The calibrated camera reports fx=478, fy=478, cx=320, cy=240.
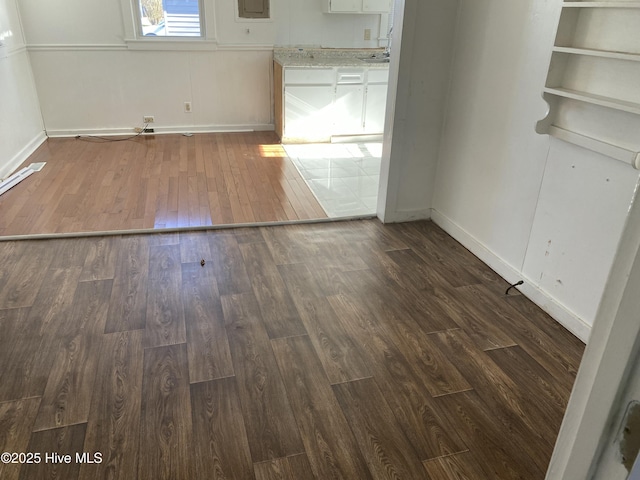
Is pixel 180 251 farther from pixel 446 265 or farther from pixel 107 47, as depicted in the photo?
pixel 107 47

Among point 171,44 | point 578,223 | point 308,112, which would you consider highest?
point 171,44

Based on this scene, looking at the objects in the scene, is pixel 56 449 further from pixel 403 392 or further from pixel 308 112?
pixel 308 112

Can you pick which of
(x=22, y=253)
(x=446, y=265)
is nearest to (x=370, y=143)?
(x=446, y=265)

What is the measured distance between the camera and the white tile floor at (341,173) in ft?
13.1

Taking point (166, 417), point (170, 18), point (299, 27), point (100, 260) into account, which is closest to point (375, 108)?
point (299, 27)

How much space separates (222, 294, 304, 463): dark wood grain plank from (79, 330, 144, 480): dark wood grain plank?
420 millimetres

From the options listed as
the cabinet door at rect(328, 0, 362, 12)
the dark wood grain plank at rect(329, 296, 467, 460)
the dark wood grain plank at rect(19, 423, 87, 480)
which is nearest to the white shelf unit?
the dark wood grain plank at rect(329, 296, 467, 460)

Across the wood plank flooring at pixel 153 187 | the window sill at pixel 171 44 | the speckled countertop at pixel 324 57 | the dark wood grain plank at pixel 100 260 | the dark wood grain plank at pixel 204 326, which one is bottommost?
the dark wood grain plank at pixel 204 326

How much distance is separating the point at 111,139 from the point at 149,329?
12.9 ft

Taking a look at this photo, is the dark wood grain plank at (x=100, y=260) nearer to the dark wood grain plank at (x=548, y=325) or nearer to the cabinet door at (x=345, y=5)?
the dark wood grain plank at (x=548, y=325)

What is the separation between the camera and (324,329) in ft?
7.97

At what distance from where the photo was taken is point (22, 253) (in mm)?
3059

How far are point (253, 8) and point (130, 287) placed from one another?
412 cm

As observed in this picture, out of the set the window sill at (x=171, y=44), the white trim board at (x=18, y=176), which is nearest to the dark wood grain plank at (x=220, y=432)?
the white trim board at (x=18, y=176)
